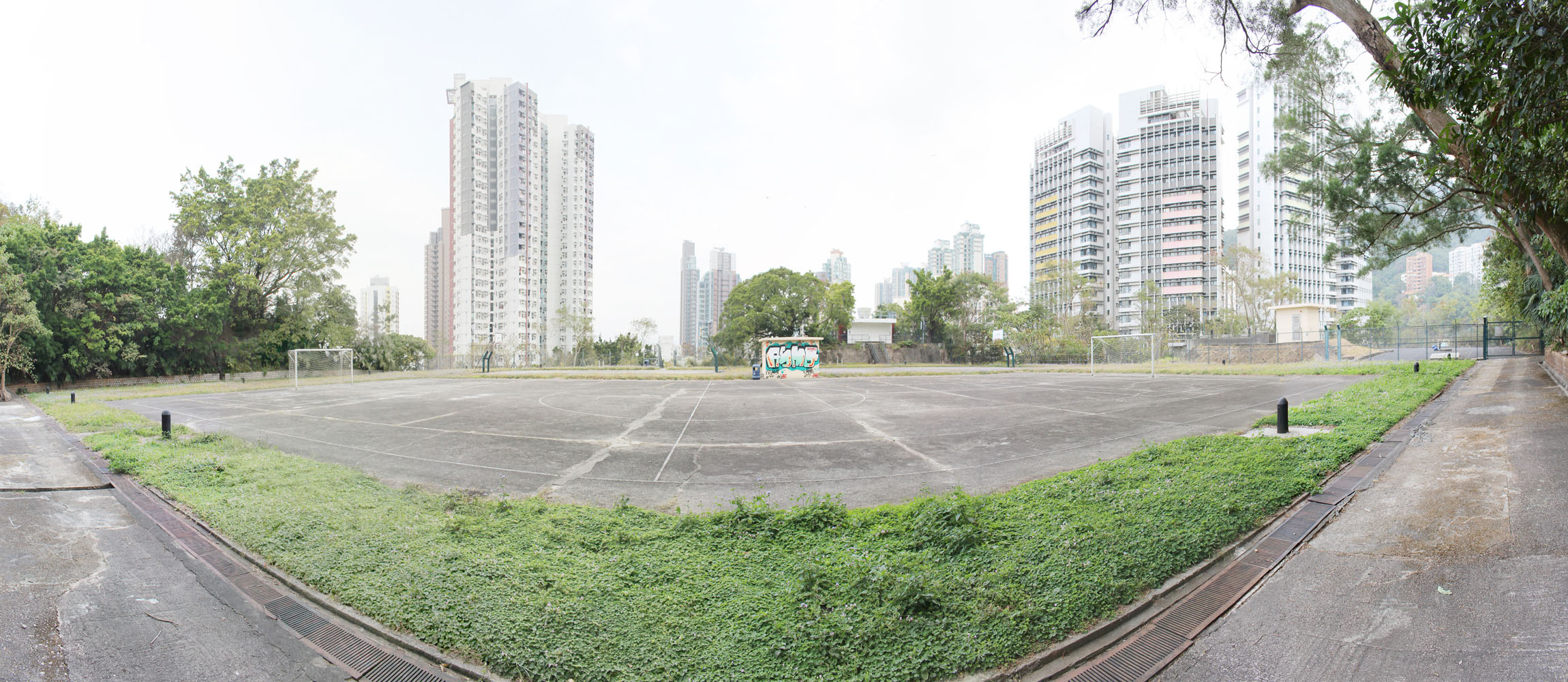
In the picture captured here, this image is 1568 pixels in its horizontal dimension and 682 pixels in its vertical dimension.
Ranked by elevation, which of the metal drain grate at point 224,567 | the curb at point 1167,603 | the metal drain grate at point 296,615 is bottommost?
the metal drain grate at point 296,615

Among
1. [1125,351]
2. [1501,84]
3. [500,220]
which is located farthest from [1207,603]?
[500,220]

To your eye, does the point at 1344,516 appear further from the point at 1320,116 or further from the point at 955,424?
the point at 1320,116

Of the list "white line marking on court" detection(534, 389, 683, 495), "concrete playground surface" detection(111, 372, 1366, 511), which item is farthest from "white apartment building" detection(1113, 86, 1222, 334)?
"white line marking on court" detection(534, 389, 683, 495)

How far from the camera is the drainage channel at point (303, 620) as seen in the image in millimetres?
2928

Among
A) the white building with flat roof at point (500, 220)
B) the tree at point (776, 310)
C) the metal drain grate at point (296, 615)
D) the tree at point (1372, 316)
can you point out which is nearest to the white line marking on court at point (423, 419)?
the metal drain grate at point (296, 615)

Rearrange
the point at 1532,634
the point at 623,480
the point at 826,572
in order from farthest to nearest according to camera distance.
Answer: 1. the point at 623,480
2. the point at 826,572
3. the point at 1532,634

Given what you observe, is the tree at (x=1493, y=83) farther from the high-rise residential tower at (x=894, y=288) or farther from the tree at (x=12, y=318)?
the high-rise residential tower at (x=894, y=288)

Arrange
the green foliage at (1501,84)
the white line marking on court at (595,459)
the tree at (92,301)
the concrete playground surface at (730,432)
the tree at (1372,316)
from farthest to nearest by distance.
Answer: the tree at (1372,316) → the tree at (92,301) → the concrete playground surface at (730,432) → the white line marking on court at (595,459) → the green foliage at (1501,84)

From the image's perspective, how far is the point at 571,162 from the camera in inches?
3748

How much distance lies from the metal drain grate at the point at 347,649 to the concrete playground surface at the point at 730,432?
8.62ft

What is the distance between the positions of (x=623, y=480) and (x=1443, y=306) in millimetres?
115750

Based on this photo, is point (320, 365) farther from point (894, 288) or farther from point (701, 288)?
point (894, 288)

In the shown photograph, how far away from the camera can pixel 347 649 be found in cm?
315

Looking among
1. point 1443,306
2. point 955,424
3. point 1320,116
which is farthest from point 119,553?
point 1443,306
